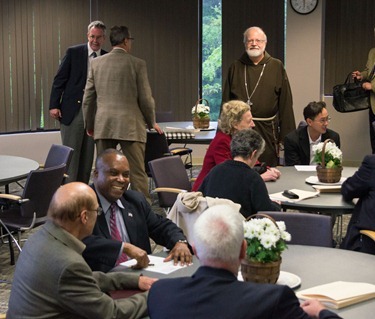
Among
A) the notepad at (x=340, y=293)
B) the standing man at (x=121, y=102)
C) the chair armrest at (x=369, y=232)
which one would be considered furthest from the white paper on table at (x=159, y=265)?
the standing man at (x=121, y=102)

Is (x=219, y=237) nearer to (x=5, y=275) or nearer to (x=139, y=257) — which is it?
(x=139, y=257)

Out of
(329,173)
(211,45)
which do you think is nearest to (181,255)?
(329,173)

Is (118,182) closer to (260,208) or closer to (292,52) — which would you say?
(260,208)

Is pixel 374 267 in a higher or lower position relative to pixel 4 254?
higher

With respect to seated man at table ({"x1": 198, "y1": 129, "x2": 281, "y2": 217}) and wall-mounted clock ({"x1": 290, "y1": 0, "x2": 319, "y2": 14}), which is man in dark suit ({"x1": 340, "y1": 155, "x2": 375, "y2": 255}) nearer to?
seated man at table ({"x1": 198, "y1": 129, "x2": 281, "y2": 217})

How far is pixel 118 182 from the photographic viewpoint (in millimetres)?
3850

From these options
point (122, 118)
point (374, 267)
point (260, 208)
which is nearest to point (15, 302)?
point (374, 267)

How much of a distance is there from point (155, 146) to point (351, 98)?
281cm

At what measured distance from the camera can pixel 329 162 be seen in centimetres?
511

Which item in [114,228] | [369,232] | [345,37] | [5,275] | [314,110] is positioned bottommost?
[5,275]

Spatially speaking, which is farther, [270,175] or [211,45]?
[211,45]

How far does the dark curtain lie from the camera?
10.3 meters

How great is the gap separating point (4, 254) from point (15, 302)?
3591 mm

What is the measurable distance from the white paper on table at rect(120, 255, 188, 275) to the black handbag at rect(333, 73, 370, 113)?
19.4 ft
